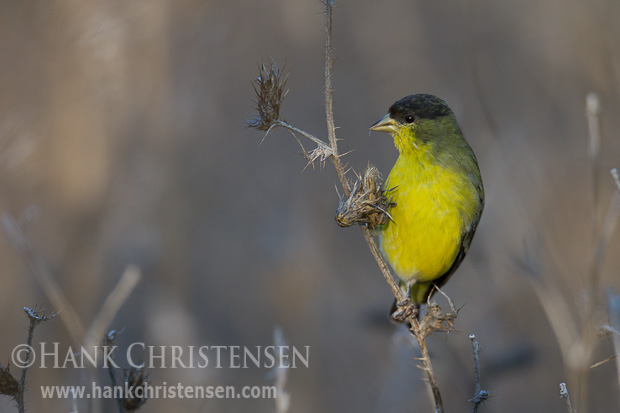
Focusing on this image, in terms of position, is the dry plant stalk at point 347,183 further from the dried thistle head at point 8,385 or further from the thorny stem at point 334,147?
the dried thistle head at point 8,385

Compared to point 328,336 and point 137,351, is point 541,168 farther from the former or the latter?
point 137,351

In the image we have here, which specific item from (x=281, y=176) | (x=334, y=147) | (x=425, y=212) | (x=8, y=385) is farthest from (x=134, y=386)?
(x=281, y=176)

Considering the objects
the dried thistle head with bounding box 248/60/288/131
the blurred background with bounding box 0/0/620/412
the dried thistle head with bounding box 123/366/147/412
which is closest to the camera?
the dried thistle head with bounding box 123/366/147/412

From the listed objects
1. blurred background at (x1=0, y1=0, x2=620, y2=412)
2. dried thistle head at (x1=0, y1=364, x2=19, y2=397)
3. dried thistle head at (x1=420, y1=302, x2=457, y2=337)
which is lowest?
dried thistle head at (x1=0, y1=364, x2=19, y2=397)

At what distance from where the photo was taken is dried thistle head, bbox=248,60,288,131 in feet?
6.77

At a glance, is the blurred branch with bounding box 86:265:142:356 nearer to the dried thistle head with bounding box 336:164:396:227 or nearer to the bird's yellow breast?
the dried thistle head with bounding box 336:164:396:227

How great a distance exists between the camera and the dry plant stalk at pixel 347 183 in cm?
208

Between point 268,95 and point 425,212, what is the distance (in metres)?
1.49

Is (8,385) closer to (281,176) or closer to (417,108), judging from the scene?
(417,108)

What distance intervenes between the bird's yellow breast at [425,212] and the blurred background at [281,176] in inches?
27.2

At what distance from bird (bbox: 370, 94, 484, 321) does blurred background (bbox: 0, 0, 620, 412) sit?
690mm

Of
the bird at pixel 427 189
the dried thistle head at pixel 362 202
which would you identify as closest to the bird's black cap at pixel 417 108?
the bird at pixel 427 189

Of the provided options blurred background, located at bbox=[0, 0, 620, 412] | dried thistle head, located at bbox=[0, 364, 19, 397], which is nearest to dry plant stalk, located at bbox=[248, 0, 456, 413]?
dried thistle head, located at bbox=[0, 364, 19, 397]

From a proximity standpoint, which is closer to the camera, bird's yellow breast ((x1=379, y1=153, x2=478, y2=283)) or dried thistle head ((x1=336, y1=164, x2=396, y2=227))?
dried thistle head ((x1=336, y1=164, x2=396, y2=227))
